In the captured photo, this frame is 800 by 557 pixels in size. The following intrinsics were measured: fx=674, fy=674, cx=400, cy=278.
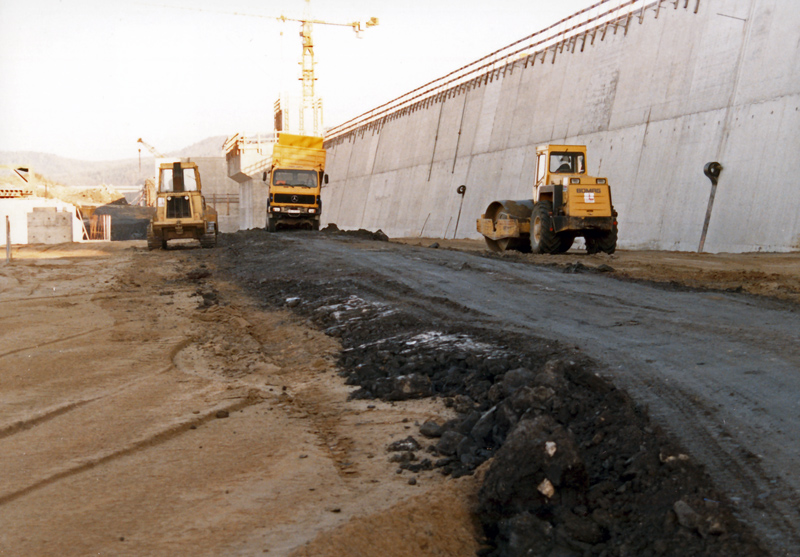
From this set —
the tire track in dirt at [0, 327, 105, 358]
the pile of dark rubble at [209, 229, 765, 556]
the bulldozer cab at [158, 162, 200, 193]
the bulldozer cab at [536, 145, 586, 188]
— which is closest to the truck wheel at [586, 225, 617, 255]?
the bulldozer cab at [536, 145, 586, 188]

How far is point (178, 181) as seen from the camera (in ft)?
78.7

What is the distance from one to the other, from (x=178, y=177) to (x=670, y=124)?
16.4 meters

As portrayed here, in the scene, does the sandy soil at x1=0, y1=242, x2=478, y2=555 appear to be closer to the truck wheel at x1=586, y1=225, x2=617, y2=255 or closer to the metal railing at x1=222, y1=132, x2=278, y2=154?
the truck wheel at x1=586, y1=225, x2=617, y2=255

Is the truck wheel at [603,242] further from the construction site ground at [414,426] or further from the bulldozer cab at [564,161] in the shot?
the construction site ground at [414,426]

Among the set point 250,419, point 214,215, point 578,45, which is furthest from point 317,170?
point 250,419

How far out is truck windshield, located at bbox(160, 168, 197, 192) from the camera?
23.8 meters

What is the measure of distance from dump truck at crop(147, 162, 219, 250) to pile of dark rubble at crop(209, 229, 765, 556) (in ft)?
59.0

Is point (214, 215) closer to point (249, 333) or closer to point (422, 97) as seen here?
point (249, 333)

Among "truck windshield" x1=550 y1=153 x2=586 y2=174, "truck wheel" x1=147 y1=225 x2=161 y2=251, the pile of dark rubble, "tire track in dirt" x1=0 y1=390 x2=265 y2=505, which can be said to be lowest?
"truck wheel" x1=147 y1=225 x2=161 y2=251

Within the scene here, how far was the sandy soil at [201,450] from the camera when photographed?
3.72 meters

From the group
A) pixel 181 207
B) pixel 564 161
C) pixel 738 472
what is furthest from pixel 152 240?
pixel 738 472

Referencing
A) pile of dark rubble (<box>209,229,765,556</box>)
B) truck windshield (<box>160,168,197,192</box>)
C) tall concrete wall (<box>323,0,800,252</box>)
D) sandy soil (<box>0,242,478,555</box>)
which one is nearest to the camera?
pile of dark rubble (<box>209,229,765,556</box>)

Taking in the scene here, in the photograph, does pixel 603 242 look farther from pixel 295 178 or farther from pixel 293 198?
pixel 295 178

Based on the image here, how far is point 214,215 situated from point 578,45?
51.0 ft
